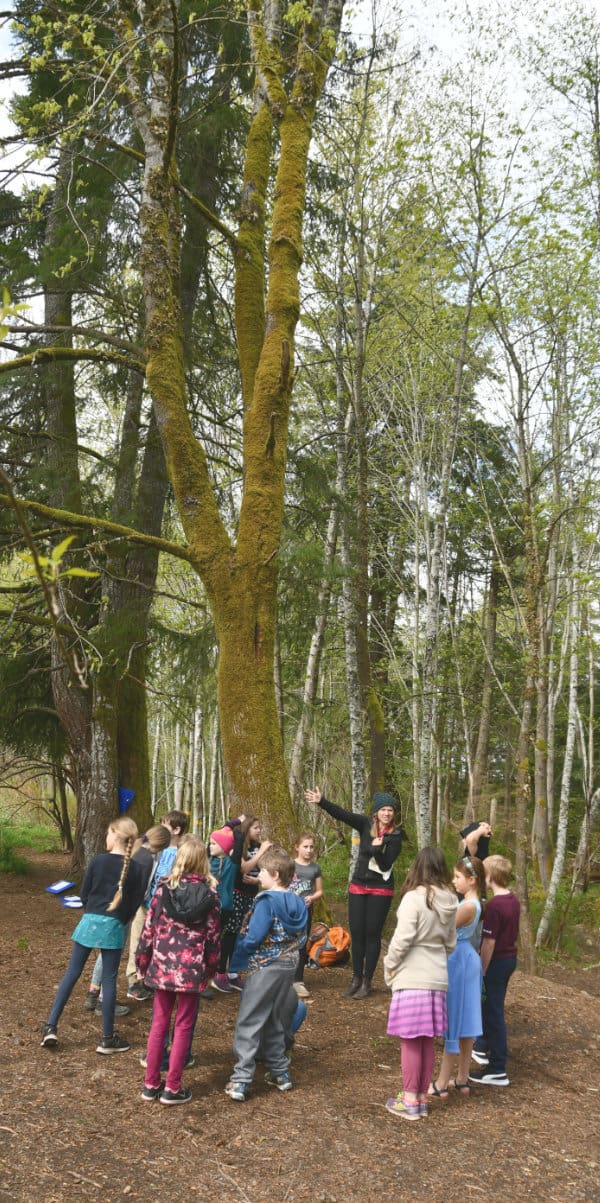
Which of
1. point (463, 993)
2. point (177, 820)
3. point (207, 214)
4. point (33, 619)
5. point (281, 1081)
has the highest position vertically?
point (207, 214)

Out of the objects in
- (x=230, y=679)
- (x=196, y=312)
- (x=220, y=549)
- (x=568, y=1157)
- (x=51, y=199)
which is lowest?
(x=568, y=1157)

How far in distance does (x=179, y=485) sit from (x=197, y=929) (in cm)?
372

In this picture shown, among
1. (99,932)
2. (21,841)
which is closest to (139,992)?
(99,932)

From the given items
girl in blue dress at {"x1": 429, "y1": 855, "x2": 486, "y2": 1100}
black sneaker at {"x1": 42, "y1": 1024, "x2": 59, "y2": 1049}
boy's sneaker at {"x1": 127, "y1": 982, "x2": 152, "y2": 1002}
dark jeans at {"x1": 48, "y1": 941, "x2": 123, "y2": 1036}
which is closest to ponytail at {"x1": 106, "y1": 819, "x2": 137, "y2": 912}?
dark jeans at {"x1": 48, "y1": 941, "x2": 123, "y2": 1036}

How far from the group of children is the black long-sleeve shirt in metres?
0.88

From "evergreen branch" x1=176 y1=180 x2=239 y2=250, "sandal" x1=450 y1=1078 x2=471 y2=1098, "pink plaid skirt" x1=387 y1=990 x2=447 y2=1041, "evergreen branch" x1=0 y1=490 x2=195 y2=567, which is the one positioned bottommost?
"sandal" x1=450 y1=1078 x2=471 y2=1098

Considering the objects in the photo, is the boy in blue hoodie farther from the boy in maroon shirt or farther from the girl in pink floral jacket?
the boy in maroon shirt

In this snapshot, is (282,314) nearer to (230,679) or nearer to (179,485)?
(179,485)

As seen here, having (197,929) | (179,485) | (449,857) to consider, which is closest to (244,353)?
(179,485)

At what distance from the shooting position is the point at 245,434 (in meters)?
7.42

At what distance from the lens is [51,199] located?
31.7ft

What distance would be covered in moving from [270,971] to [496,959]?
4.83 ft

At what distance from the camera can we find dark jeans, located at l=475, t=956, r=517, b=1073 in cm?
503

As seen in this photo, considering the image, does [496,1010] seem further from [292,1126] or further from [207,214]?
[207,214]
